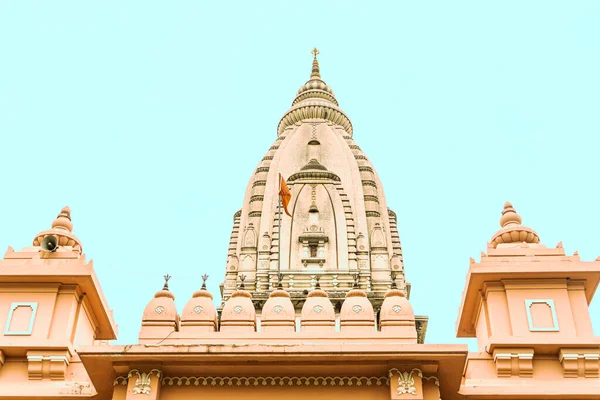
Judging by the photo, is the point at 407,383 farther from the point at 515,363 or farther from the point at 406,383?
the point at 515,363

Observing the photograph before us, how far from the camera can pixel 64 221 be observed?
598 inches

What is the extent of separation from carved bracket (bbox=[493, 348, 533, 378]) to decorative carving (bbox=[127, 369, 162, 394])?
521cm

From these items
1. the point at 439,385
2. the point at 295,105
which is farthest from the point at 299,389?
the point at 295,105

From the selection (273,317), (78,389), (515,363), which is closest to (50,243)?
(78,389)

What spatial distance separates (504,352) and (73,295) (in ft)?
23.1

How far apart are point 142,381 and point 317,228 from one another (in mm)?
18902

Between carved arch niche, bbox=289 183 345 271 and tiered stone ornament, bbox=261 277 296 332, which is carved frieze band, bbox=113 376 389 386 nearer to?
tiered stone ornament, bbox=261 277 296 332

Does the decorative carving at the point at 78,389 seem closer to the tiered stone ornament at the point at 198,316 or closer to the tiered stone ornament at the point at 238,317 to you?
the tiered stone ornament at the point at 198,316

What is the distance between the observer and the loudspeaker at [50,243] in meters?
14.1

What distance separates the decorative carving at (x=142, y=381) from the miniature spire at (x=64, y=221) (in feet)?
13.9

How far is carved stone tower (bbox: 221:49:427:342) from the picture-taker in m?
28.7

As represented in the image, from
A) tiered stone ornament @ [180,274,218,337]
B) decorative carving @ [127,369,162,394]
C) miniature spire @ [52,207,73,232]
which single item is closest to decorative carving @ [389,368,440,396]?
tiered stone ornament @ [180,274,218,337]

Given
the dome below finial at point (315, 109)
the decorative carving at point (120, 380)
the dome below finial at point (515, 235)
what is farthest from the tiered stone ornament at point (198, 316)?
the dome below finial at point (315, 109)

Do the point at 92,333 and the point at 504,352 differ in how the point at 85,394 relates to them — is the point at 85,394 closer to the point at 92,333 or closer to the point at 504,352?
the point at 92,333
